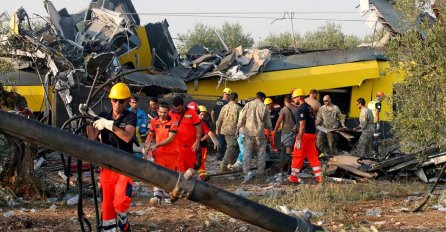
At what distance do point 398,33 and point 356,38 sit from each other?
1496 inches

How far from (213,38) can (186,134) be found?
34.2m

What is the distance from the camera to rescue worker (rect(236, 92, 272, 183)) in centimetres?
1427

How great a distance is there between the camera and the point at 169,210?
9906mm

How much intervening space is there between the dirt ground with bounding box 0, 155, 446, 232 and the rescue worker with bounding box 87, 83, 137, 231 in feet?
3.81

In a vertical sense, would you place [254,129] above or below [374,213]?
above

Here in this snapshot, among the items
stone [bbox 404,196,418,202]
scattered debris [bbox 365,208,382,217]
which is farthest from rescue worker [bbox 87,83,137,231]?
stone [bbox 404,196,418,202]

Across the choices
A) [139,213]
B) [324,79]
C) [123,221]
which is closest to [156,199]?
[139,213]

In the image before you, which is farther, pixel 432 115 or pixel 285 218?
pixel 432 115

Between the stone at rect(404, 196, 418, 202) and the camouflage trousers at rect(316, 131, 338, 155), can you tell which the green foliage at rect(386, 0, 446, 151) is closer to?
the stone at rect(404, 196, 418, 202)

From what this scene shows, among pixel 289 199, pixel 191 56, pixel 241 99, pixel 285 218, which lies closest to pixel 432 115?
pixel 289 199

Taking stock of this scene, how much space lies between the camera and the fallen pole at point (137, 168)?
11.4 feet

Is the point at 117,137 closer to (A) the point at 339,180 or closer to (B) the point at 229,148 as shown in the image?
(A) the point at 339,180

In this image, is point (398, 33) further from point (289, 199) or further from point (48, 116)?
point (48, 116)

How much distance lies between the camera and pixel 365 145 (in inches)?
649
